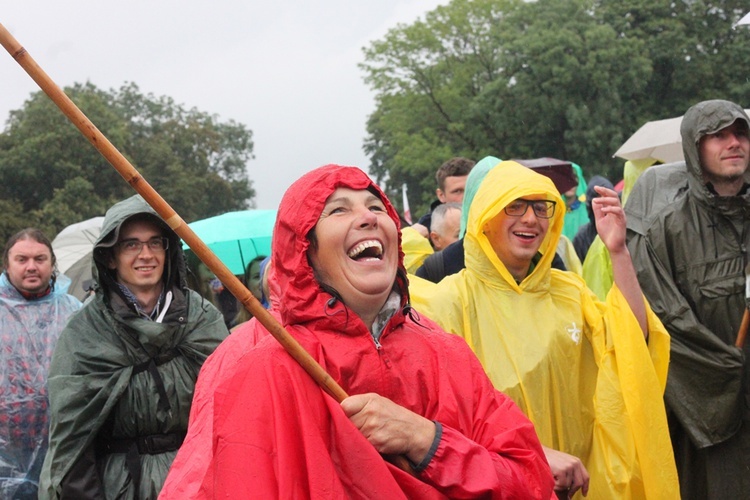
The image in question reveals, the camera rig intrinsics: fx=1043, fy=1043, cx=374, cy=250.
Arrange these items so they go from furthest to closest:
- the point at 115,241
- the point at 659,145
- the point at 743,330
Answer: the point at 659,145 → the point at 743,330 → the point at 115,241

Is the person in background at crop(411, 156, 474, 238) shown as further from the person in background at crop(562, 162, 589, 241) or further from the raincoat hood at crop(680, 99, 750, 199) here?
the person in background at crop(562, 162, 589, 241)

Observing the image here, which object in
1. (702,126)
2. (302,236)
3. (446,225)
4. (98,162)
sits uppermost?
(98,162)

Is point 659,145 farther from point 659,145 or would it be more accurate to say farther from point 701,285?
point 701,285

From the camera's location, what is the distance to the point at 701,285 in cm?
500

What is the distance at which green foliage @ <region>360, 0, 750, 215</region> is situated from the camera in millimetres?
35875

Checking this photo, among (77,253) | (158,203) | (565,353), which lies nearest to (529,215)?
(565,353)

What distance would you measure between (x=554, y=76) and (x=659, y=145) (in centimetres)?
2749

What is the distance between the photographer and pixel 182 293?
15.7ft

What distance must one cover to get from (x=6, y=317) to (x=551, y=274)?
11.3ft

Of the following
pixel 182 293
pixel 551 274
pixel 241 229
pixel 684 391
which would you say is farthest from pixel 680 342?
pixel 241 229

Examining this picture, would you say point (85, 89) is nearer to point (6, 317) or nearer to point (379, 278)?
point (6, 317)

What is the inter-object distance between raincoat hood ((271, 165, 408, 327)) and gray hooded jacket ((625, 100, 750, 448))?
2.44 m

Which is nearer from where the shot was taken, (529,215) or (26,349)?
(529,215)

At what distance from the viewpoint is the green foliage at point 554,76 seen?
35.9 m
